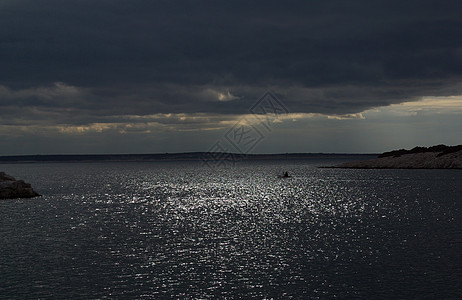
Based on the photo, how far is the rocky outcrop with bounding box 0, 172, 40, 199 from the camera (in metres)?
79.7

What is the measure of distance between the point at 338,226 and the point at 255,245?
14.7m

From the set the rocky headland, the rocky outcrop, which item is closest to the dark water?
the rocky outcrop

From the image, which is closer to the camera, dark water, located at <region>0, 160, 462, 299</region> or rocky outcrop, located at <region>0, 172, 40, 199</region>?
dark water, located at <region>0, 160, 462, 299</region>

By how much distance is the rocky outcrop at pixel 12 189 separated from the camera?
79.7 meters

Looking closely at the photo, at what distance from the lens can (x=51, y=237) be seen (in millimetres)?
44406

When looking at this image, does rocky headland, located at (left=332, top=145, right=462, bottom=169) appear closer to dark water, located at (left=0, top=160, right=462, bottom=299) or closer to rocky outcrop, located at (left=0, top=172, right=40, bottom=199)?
dark water, located at (left=0, top=160, right=462, bottom=299)

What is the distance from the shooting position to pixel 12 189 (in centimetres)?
8088

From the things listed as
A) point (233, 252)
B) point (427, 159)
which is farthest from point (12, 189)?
point (427, 159)

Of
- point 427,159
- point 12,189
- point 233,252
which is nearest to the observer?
point 233,252

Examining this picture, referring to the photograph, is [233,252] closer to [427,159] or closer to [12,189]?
[12,189]

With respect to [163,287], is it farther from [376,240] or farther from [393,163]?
[393,163]

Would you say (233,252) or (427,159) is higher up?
(427,159)

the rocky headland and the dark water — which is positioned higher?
the rocky headland

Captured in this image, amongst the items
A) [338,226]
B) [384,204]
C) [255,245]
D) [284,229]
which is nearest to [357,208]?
[384,204]
